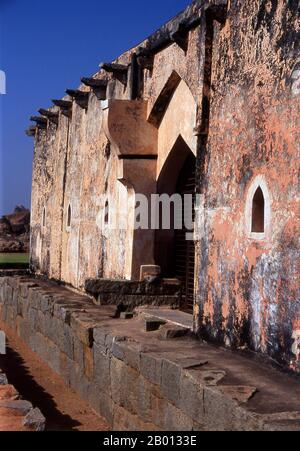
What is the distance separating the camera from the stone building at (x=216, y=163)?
627 cm

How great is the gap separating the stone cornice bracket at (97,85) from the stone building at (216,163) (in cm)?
2

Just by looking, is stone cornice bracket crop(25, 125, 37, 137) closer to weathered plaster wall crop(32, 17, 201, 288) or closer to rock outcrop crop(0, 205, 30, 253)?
weathered plaster wall crop(32, 17, 201, 288)

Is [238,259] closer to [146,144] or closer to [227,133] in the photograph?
[227,133]

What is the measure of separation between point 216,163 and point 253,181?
2.90 feet

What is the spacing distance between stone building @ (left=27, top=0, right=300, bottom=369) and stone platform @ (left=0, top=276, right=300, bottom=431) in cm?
39

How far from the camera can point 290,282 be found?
6.08 metres

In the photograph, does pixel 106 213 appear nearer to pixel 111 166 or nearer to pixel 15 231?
pixel 111 166

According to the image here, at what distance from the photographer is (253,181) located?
6.83 meters

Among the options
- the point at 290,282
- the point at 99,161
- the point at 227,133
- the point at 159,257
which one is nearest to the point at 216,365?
the point at 290,282

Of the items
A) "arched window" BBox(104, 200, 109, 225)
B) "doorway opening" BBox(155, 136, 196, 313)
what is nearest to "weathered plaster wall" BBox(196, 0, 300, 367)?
"doorway opening" BBox(155, 136, 196, 313)

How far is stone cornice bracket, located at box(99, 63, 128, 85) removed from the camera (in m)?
11.4

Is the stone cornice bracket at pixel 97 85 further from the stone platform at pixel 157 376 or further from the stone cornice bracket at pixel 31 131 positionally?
the stone cornice bracket at pixel 31 131

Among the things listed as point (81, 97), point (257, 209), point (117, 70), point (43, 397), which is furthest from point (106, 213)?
point (257, 209)
